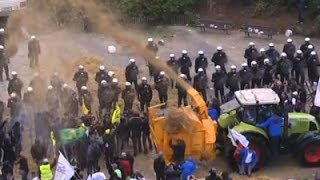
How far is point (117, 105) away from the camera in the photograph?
21047 mm

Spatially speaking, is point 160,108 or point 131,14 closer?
point 160,108

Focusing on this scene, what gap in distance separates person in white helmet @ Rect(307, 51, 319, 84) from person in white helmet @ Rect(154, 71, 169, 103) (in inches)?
186

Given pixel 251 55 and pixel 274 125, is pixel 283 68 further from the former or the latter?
pixel 274 125

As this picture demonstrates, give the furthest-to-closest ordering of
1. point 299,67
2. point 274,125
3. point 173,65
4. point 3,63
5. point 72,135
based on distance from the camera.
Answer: point 3,63, point 173,65, point 299,67, point 72,135, point 274,125

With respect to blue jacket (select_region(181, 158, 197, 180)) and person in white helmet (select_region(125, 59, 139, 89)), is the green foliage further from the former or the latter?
blue jacket (select_region(181, 158, 197, 180))

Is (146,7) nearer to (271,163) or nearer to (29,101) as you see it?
(29,101)

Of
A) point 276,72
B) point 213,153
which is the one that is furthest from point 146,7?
point 213,153

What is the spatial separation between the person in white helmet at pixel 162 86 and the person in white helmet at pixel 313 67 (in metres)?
4.71

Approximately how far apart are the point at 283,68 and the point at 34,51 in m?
8.47

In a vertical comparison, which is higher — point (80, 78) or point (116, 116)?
point (80, 78)

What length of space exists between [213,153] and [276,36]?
12322 millimetres

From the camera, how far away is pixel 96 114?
23.0m

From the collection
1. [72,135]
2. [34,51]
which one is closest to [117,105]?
[72,135]

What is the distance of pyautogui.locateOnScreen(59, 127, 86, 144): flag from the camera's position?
18.9 m
